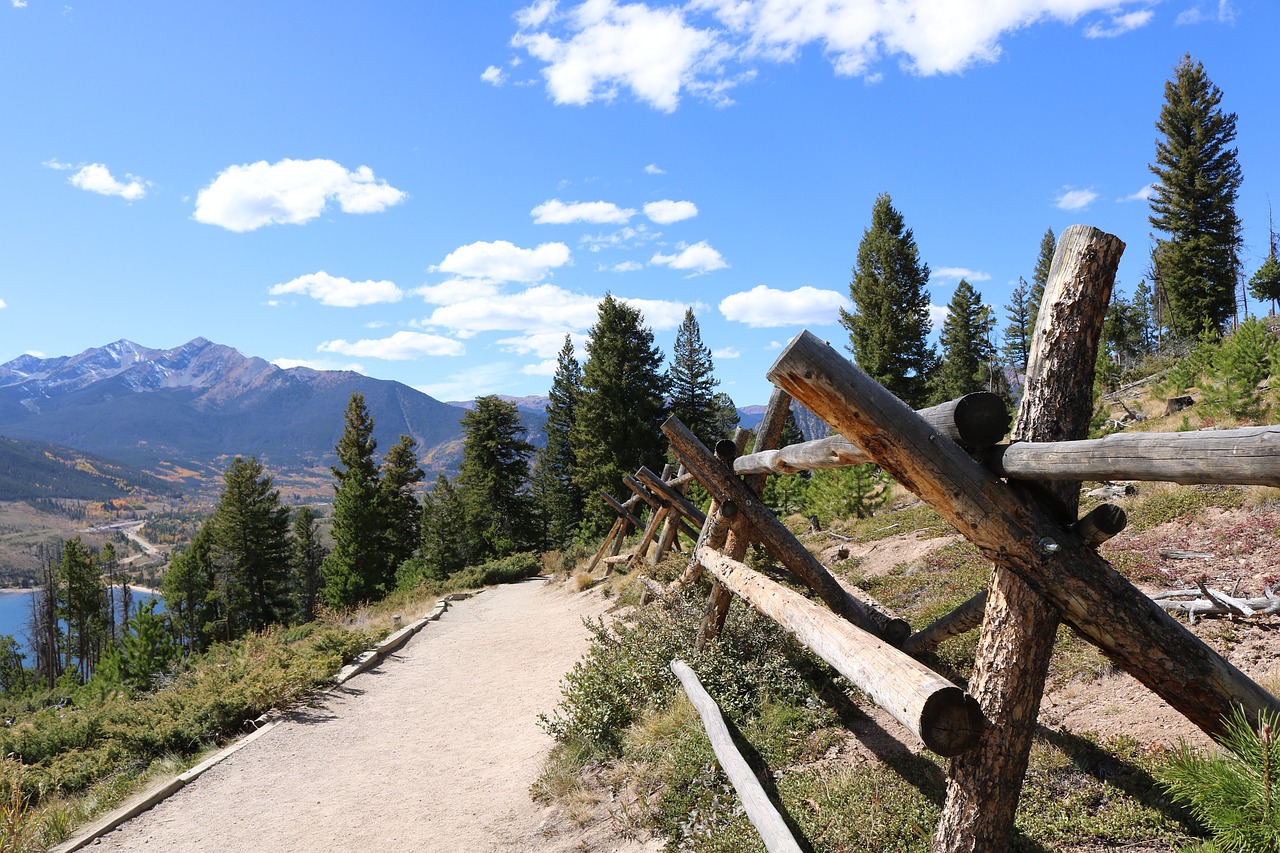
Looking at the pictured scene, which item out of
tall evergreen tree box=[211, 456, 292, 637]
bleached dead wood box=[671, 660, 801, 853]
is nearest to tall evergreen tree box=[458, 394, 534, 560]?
tall evergreen tree box=[211, 456, 292, 637]

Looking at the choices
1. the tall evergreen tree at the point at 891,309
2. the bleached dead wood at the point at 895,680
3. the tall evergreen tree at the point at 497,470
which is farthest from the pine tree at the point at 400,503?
the bleached dead wood at the point at 895,680

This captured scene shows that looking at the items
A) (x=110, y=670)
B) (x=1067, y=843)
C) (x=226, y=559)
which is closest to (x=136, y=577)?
(x=226, y=559)

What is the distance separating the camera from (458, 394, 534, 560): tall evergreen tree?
3497cm

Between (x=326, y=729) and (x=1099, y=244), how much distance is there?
9739mm

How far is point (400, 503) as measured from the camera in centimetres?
3822

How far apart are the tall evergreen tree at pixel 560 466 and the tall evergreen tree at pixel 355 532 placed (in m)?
9.08

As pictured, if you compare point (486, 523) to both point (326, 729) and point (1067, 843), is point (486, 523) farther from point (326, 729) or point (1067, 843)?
point (1067, 843)

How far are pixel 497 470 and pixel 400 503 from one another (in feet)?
21.7

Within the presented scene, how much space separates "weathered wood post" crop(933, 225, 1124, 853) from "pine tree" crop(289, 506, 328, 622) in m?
51.2

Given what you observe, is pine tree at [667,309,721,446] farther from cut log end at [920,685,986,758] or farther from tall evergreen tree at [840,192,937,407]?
cut log end at [920,685,986,758]

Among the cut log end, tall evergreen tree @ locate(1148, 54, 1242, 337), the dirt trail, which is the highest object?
tall evergreen tree @ locate(1148, 54, 1242, 337)

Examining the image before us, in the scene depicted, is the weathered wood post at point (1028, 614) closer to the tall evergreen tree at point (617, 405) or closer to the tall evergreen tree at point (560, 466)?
the tall evergreen tree at point (617, 405)

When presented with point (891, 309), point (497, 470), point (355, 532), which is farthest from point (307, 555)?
point (891, 309)

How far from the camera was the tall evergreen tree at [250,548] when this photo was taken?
38.2 metres
